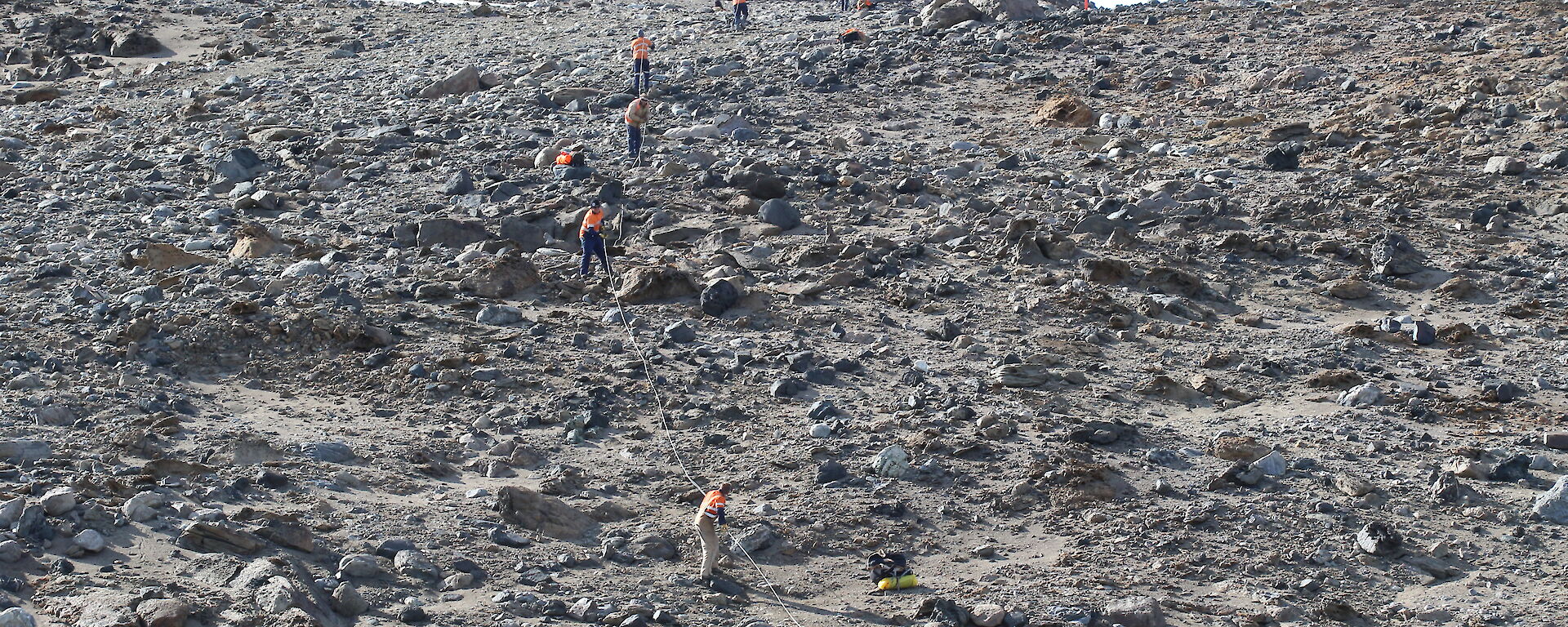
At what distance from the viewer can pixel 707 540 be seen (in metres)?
6.93

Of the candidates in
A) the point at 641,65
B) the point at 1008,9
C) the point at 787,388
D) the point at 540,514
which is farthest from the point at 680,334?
the point at 1008,9

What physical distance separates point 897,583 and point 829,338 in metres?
3.06

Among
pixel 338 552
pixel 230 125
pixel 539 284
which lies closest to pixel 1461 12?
pixel 539 284

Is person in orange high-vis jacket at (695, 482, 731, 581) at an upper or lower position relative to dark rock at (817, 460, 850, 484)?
upper

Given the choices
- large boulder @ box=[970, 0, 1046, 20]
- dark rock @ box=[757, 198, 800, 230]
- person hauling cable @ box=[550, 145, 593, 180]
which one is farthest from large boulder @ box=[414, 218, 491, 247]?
large boulder @ box=[970, 0, 1046, 20]

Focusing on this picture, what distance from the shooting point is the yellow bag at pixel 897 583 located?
6.91 metres

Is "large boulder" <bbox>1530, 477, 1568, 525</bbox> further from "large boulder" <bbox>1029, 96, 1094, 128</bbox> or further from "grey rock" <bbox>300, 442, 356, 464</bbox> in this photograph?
"large boulder" <bbox>1029, 96, 1094, 128</bbox>

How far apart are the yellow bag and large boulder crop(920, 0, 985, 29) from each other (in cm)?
1206

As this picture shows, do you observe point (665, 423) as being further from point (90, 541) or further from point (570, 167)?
point (570, 167)

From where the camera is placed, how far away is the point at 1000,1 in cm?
1848

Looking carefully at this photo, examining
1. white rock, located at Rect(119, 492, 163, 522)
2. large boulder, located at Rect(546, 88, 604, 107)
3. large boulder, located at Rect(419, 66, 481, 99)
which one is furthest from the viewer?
large boulder, located at Rect(419, 66, 481, 99)

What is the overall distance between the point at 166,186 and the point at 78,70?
24.2 ft

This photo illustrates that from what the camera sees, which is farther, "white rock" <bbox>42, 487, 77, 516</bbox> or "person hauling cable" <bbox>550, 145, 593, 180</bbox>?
"person hauling cable" <bbox>550, 145, 593, 180</bbox>

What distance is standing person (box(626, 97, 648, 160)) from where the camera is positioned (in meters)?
13.2
